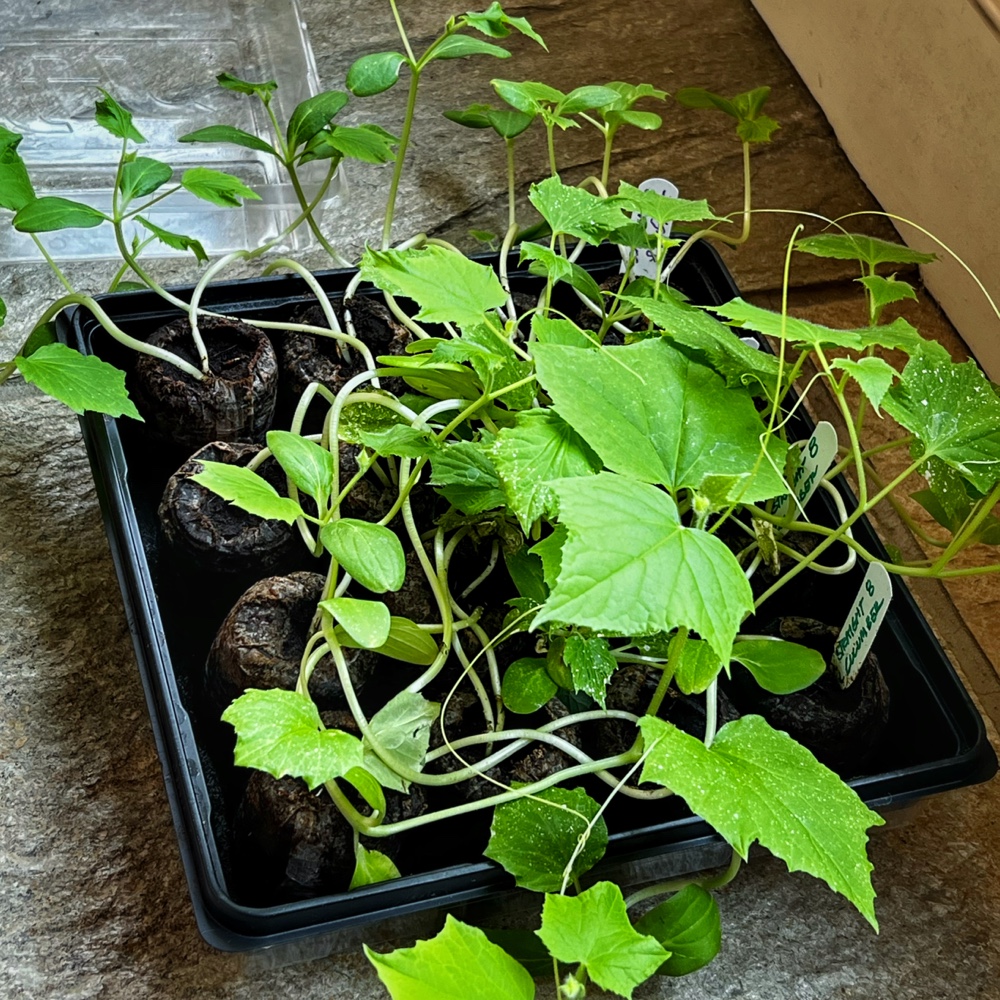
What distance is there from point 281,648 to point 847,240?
1.58 feet

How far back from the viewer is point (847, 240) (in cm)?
81

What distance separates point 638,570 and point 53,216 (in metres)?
0.53

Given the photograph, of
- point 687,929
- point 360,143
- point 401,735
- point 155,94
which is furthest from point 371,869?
point 155,94

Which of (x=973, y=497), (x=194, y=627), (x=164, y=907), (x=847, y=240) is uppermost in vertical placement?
(x=847, y=240)

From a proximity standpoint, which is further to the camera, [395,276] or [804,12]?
[804,12]

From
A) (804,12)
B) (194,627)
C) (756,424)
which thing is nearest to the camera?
(756,424)

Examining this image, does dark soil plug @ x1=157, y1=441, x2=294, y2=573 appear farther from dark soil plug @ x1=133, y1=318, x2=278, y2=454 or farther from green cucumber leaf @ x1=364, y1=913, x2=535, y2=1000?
green cucumber leaf @ x1=364, y1=913, x2=535, y2=1000

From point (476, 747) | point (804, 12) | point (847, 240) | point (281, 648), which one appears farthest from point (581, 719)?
point (804, 12)

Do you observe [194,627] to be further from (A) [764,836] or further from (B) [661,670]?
(A) [764,836]

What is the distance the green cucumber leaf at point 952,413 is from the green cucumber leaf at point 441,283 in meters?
0.24

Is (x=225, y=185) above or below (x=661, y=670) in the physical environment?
above

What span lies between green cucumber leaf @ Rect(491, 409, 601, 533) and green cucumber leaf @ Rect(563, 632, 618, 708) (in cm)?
9

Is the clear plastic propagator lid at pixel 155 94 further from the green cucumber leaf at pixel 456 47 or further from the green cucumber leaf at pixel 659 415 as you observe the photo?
the green cucumber leaf at pixel 659 415

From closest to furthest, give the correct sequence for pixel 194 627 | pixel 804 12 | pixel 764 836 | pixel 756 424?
pixel 764 836
pixel 756 424
pixel 194 627
pixel 804 12
